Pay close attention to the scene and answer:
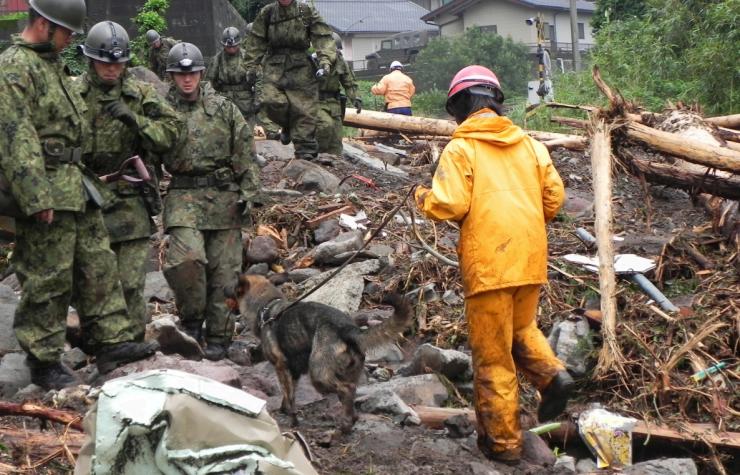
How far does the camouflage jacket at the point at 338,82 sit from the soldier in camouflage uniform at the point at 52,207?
784 cm

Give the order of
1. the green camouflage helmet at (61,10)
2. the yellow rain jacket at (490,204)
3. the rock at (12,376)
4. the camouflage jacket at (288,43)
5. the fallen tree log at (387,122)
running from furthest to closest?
the fallen tree log at (387,122)
the camouflage jacket at (288,43)
the rock at (12,376)
the green camouflage helmet at (61,10)
the yellow rain jacket at (490,204)

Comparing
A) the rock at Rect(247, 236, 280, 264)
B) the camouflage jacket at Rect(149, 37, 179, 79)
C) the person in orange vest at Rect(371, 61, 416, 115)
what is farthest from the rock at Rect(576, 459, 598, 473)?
the person in orange vest at Rect(371, 61, 416, 115)

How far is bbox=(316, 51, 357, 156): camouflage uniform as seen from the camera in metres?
14.2

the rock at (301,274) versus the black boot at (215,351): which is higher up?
the rock at (301,274)

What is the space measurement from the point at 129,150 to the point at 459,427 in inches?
117

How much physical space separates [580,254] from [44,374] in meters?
4.85

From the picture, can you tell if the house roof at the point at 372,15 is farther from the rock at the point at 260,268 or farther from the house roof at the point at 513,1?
the rock at the point at 260,268

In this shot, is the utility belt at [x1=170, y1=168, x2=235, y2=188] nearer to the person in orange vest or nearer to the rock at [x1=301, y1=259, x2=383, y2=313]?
the rock at [x1=301, y1=259, x2=383, y2=313]

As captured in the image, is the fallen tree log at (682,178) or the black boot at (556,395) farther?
the fallen tree log at (682,178)

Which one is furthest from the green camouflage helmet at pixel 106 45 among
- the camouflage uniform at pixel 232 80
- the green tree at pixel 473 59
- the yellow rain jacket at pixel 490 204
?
the green tree at pixel 473 59

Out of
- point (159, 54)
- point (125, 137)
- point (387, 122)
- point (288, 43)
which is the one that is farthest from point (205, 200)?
point (159, 54)

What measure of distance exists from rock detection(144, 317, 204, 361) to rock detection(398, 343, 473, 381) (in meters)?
1.62

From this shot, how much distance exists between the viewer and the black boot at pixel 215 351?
7.80m

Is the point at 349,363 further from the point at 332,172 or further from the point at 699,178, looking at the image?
the point at 332,172
